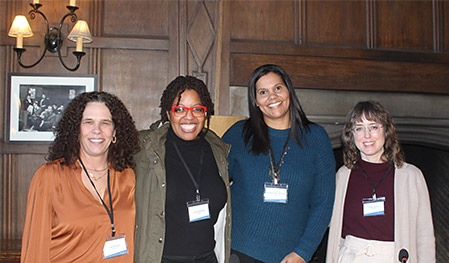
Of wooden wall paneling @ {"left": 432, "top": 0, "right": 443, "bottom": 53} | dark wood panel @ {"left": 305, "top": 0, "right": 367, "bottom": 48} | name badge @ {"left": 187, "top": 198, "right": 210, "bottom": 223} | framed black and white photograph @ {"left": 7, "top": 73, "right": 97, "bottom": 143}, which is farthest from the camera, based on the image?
wooden wall paneling @ {"left": 432, "top": 0, "right": 443, "bottom": 53}

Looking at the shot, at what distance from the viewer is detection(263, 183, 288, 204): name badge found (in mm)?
1751

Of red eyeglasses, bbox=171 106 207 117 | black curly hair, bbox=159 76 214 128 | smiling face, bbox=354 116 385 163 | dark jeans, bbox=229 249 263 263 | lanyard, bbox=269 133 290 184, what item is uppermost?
black curly hair, bbox=159 76 214 128

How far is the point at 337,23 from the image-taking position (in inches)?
132

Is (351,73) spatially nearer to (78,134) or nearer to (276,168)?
(276,168)

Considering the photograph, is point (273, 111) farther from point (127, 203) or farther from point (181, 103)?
→ point (127, 203)

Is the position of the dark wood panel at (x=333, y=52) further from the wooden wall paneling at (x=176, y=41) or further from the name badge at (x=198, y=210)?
the name badge at (x=198, y=210)

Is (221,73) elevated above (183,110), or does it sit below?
above

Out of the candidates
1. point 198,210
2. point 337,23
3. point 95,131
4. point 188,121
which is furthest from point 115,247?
point 337,23

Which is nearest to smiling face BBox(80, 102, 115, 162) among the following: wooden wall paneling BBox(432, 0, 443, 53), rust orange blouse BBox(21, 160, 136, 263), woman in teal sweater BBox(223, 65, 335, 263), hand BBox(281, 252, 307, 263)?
rust orange blouse BBox(21, 160, 136, 263)

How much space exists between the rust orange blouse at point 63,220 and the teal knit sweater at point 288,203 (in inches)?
24.1

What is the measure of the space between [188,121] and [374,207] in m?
1.06

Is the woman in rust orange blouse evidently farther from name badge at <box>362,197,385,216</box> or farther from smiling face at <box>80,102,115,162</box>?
name badge at <box>362,197,385,216</box>

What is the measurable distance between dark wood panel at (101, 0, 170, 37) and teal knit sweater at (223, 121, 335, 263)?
1.80 m

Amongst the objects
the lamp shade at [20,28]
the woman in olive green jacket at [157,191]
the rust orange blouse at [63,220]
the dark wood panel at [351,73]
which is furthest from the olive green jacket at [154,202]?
the lamp shade at [20,28]
